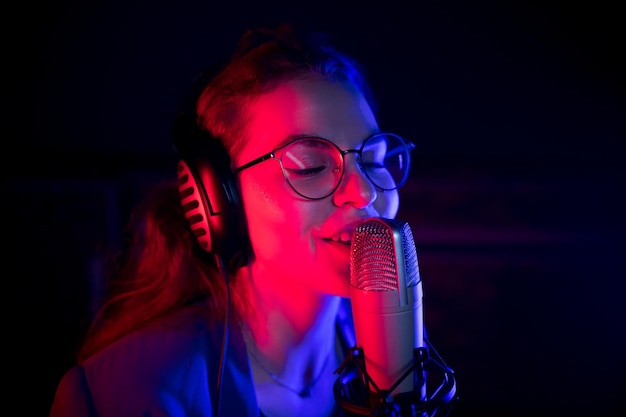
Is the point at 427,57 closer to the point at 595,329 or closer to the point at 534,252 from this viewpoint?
the point at 534,252

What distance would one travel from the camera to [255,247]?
1.04 meters

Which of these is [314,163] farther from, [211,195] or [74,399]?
[74,399]

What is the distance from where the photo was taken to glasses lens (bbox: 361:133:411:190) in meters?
1.00

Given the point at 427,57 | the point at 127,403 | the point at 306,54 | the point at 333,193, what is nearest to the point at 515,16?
the point at 427,57

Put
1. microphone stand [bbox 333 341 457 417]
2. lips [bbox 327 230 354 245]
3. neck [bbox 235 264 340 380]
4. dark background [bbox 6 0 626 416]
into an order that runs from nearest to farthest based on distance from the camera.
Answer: microphone stand [bbox 333 341 457 417] → lips [bbox 327 230 354 245] → neck [bbox 235 264 340 380] → dark background [bbox 6 0 626 416]

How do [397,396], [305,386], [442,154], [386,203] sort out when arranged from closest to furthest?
[397,396], [386,203], [305,386], [442,154]

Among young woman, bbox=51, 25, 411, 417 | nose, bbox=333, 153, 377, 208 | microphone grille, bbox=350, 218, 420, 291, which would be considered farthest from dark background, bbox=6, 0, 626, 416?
microphone grille, bbox=350, 218, 420, 291

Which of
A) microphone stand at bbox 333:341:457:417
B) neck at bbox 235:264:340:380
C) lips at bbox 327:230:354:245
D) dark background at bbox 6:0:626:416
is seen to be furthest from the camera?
dark background at bbox 6:0:626:416

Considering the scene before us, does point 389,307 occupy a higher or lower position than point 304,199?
lower

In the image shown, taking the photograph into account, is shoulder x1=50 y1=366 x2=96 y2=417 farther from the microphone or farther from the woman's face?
the microphone

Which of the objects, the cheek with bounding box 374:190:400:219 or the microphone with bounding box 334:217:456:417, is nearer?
the microphone with bounding box 334:217:456:417

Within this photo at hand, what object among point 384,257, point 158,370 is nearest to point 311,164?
point 384,257

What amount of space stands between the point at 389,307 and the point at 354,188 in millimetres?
366

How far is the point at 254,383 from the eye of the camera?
3.73 feet
